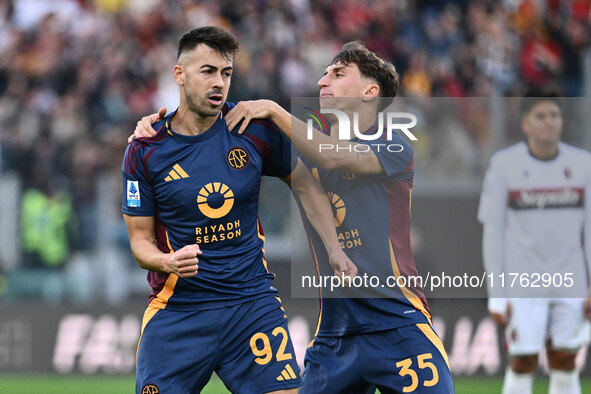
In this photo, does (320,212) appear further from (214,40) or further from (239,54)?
(239,54)

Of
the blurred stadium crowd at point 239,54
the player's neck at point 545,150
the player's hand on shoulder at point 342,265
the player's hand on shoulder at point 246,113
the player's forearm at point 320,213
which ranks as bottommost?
the player's hand on shoulder at point 342,265

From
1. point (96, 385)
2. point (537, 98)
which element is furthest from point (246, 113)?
point (96, 385)

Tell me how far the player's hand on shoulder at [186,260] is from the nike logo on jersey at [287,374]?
802mm

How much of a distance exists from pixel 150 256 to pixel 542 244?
428cm

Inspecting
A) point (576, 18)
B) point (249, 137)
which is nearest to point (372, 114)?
point (249, 137)

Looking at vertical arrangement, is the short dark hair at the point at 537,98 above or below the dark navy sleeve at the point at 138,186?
above

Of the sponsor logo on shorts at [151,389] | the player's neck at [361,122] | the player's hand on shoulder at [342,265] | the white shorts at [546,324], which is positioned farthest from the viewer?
the white shorts at [546,324]

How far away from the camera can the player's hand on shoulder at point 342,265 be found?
224 inches

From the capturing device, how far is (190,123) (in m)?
5.76

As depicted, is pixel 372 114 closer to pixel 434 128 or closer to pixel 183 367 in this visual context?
pixel 183 367

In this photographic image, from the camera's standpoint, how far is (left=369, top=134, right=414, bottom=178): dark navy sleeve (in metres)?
5.82

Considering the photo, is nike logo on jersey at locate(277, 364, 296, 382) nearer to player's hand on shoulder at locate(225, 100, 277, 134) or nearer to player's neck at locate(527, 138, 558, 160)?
player's hand on shoulder at locate(225, 100, 277, 134)

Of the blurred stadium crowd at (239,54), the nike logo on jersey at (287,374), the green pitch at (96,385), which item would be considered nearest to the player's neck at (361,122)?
the nike logo on jersey at (287,374)

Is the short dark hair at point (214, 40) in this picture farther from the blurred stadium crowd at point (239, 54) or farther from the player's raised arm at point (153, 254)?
the blurred stadium crowd at point (239, 54)
